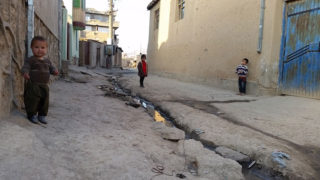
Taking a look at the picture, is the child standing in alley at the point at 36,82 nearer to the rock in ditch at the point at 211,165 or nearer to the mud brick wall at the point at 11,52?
the mud brick wall at the point at 11,52

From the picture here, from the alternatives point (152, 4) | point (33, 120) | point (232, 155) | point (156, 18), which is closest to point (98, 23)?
point (152, 4)

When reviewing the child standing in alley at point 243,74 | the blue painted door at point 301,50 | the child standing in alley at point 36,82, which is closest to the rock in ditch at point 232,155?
the child standing in alley at point 36,82

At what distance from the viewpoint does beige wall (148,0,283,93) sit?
21.4ft

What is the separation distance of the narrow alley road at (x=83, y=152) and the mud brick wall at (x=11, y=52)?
21 cm

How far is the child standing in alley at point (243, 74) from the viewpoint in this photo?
7.17 meters

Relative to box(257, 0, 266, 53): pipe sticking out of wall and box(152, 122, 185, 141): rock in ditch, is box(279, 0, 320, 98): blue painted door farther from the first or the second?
box(152, 122, 185, 141): rock in ditch

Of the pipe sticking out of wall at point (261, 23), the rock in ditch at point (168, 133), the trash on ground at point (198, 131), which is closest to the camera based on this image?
the rock in ditch at point (168, 133)

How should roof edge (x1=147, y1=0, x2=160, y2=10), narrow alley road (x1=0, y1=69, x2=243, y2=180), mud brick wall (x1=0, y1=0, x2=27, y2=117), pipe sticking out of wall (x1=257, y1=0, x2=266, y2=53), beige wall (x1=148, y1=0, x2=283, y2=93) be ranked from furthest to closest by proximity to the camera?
roof edge (x1=147, y1=0, x2=160, y2=10)
pipe sticking out of wall (x1=257, y1=0, x2=266, y2=53)
beige wall (x1=148, y1=0, x2=283, y2=93)
mud brick wall (x1=0, y1=0, x2=27, y2=117)
narrow alley road (x1=0, y1=69, x2=243, y2=180)

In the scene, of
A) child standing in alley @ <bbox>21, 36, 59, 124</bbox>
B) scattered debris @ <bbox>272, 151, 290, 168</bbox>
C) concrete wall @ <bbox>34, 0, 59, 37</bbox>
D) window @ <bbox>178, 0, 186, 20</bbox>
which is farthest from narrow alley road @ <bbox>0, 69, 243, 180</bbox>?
window @ <bbox>178, 0, 186, 20</bbox>

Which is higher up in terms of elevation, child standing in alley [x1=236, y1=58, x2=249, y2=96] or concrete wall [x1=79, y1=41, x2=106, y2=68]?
concrete wall [x1=79, y1=41, x2=106, y2=68]

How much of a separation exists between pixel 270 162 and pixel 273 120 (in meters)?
1.63

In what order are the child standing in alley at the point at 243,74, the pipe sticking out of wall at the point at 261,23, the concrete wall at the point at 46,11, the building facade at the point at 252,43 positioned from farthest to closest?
1. the child standing in alley at the point at 243,74
2. the pipe sticking out of wall at the point at 261,23
3. the building facade at the point at 252,43
4. the concrete wall at the point at 46,11

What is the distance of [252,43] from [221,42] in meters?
1.72

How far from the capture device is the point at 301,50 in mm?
5805
